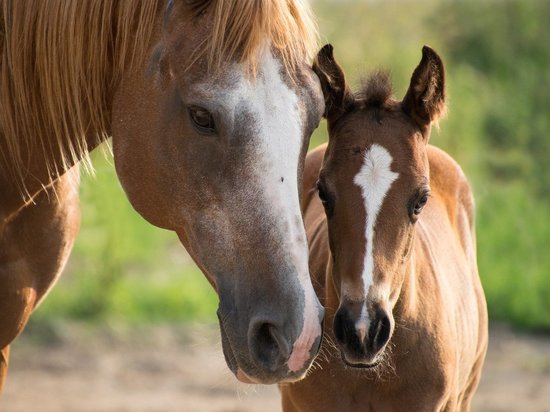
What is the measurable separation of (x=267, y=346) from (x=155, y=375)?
4.40m

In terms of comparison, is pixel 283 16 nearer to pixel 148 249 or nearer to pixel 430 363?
pixel 430 363

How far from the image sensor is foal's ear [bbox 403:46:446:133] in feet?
10.9

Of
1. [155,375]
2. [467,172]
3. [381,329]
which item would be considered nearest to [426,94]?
[381,329]

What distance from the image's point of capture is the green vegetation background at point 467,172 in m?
7.73

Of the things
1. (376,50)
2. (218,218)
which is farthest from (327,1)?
(218,218)

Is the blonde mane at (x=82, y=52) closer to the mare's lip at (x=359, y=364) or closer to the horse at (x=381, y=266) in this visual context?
the horse at (x=381, y=266)

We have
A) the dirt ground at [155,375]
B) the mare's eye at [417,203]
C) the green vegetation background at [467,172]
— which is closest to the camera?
the mare's eye at [417,203]

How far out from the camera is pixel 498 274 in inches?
308

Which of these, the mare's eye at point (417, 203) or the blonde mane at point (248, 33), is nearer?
the blonde mane at point (248, 33)

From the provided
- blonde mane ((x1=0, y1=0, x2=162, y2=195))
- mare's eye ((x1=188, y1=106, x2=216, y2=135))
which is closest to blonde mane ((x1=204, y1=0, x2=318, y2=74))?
mare's eye ((x1=188, y1=106, x2=216, y2=135))

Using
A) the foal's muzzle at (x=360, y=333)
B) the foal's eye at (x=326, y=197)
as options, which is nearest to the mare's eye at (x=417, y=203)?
the foal's eye at (x=326, y=197)

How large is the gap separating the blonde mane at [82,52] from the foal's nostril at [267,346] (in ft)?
2.34

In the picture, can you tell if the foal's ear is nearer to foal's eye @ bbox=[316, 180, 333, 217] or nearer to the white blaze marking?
the white blaze marking

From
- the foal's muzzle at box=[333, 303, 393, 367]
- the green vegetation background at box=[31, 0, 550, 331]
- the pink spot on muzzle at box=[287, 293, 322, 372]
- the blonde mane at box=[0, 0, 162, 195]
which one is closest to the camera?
the pink spot on muzzle at box=[287, 293, 322, 372]
